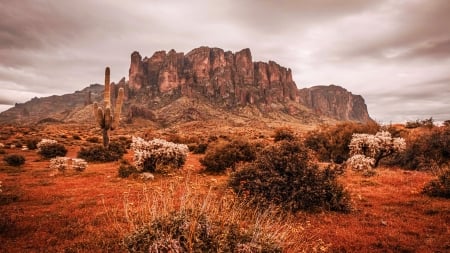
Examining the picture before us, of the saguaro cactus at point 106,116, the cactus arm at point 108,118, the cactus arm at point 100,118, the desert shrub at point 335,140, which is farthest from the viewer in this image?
the desert shrub at point 335,140

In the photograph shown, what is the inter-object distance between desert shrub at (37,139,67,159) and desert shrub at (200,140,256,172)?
57.3 ft

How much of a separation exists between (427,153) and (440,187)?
11568 millimetres

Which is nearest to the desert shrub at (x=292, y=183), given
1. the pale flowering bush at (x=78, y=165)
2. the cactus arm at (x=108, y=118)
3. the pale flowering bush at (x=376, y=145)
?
A: the pale flowering bush at (x=376, y=145)

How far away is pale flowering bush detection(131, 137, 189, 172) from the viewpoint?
55.9 ft

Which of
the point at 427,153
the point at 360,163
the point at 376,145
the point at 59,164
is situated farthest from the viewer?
the point at 376,145

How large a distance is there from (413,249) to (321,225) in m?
2.43

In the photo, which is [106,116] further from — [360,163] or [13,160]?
[360,163]

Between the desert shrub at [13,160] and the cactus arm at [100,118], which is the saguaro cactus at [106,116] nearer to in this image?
the cactus arm at [100,118]

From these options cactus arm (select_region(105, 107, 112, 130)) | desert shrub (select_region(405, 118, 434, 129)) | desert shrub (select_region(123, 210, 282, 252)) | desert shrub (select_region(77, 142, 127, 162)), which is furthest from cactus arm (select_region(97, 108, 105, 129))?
desert shrub (select_region(405, 118, 434, 129))

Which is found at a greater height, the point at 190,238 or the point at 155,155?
the point at 155,155

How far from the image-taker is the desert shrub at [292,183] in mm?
9773

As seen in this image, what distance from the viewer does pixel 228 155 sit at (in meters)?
18.2

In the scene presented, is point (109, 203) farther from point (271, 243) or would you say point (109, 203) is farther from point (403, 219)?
point (403, 219)

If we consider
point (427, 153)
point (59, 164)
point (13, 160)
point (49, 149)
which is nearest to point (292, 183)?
point (59, 164)
